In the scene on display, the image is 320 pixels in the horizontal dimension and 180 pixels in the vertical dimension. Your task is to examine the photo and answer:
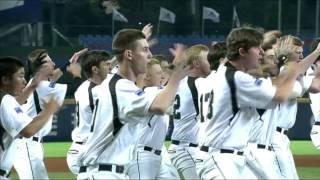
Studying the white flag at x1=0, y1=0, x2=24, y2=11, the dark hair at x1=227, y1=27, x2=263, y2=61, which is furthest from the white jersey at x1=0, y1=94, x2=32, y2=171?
the white flag at x1=0, y1=0, x2=24, y2=11

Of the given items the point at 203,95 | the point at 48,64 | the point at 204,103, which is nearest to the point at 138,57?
the point at 48,64

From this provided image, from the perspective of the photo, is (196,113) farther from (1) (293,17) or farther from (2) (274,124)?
(1) (293,17)

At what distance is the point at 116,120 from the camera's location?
7.61 meters

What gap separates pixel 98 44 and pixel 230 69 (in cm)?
1706

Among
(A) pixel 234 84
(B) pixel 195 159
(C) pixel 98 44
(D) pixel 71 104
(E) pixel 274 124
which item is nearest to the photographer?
(A) pixel 234 84

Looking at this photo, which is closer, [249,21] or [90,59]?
[90,59]

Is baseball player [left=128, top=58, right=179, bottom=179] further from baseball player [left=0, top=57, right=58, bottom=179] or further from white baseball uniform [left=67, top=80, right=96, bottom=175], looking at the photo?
baseball player [left=0, top=57, right=58, bottom=179]

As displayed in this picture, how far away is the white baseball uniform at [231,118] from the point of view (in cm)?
799

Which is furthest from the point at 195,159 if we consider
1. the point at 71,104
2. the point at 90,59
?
the point at 71,104

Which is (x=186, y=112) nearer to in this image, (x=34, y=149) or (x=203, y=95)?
(x=203, y=95)

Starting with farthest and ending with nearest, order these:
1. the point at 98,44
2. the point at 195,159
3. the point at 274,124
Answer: the point at 98,44 → the point at 195,159 → the point at 274,124

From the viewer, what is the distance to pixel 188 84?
11.4 m

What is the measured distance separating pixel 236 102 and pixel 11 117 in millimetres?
1993

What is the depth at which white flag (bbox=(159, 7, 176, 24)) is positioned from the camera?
26109mm
